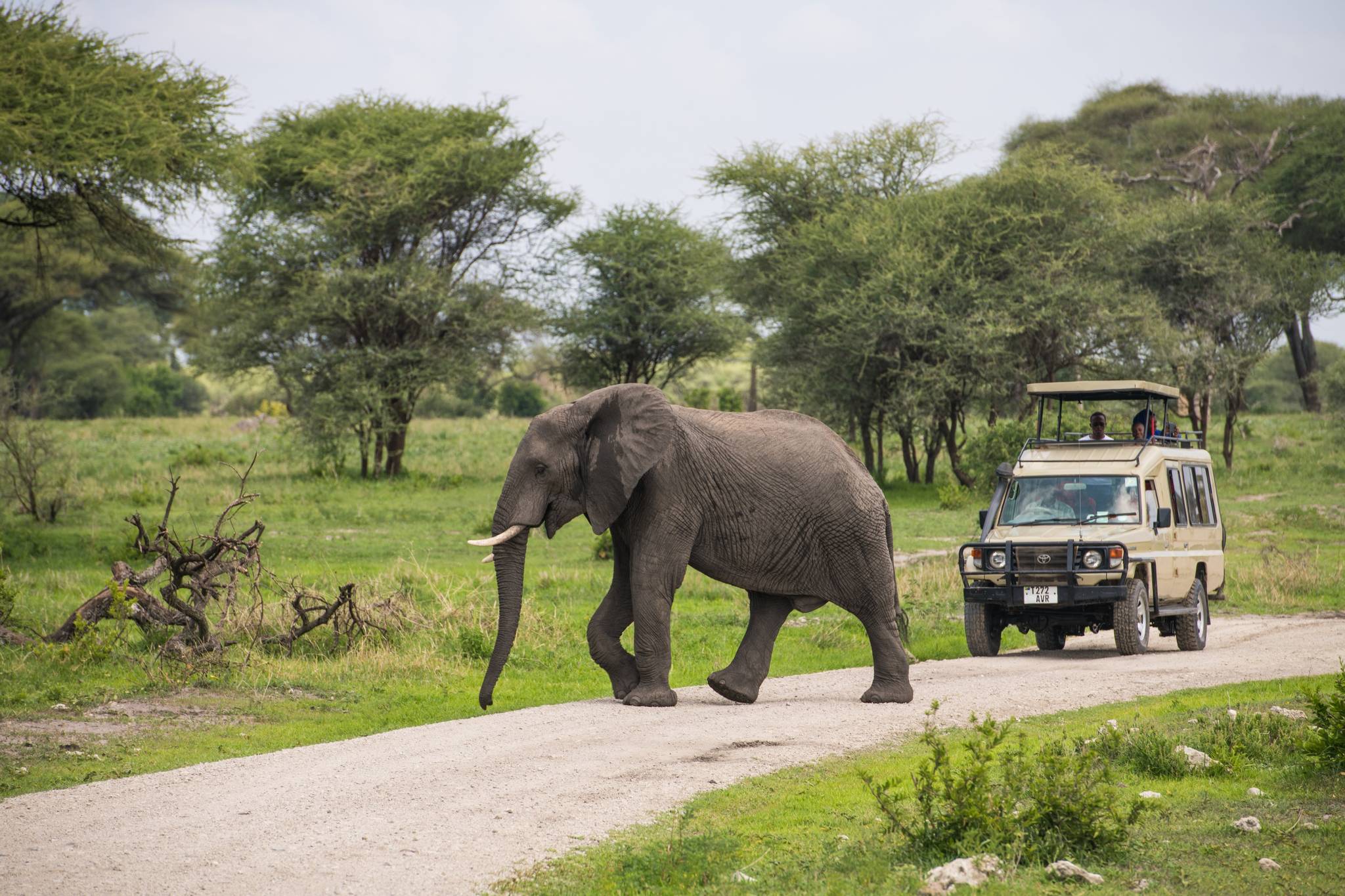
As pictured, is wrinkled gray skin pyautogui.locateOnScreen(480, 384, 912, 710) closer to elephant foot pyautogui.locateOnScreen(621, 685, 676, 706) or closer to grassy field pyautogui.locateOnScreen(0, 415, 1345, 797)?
elephant foot pyautogui.locateOnScreen(621, 685, 676, 706)

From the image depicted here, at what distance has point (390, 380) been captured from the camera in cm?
3912

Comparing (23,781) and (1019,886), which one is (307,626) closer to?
(23,781)

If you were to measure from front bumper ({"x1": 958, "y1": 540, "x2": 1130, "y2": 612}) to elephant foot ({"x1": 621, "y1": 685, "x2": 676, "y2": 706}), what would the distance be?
14.9 ft

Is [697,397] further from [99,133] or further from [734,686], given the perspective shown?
[734,686]

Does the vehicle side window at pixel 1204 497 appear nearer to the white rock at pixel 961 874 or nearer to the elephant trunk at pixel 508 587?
the elephant trunk at pixel 508 587

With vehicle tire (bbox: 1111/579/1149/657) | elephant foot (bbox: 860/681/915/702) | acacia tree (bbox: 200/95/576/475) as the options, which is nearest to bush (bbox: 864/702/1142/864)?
elephant foot (bbox: 860/681/915/702)

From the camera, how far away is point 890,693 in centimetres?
1194

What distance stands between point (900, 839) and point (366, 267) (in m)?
35.0

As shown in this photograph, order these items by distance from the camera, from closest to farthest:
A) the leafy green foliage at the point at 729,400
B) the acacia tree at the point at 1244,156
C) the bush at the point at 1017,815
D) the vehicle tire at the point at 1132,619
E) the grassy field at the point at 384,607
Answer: the bush at the point at 1017,815, the grassy field at the point at 384,607, the vehicle tire at the point at 1132,619, the acacia tree at the point at 1244,156, the leafy green foliage at the point at 729,400

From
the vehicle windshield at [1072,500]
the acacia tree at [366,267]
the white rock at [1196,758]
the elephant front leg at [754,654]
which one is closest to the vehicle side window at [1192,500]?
the vehicle windshield at [1072,500]

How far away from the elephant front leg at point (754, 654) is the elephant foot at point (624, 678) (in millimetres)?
665

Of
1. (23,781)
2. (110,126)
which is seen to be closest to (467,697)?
(23,781)

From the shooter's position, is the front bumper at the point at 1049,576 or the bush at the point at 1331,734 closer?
the bush at the point at 1331,734

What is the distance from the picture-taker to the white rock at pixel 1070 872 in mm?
6637
